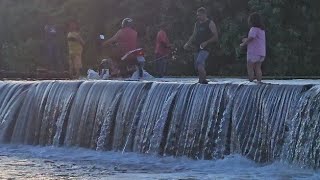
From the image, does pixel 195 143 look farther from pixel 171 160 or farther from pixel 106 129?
pixel 106 129

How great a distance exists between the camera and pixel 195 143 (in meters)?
12.8

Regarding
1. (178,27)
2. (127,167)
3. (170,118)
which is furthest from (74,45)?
(127,167)

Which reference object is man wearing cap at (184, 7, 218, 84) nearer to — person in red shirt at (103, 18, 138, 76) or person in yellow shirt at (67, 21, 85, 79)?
person in red shirt at (103, 18, 138, 76)

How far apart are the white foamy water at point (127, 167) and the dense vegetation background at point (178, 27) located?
33.2ft

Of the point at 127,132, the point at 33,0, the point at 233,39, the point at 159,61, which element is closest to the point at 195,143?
the point at 127,132

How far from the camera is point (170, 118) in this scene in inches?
527

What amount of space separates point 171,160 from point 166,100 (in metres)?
1.33

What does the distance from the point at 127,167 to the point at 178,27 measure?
13326mm

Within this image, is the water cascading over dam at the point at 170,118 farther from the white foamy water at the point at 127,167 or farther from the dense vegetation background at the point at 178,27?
the dense vegetation background at the point at 178,27

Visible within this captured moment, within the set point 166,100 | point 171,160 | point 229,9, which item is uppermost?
point 229,9

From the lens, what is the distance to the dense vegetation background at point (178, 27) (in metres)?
22.6

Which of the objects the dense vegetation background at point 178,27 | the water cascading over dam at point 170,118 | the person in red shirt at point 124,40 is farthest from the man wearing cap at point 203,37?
the dense vegetation background at point 178,27

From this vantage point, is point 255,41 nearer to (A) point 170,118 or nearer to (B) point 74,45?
(A) point 170,118

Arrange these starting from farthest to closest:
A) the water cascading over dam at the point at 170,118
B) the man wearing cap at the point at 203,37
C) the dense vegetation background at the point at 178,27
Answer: the dense vegetation background at the point at 178,27, the man wearing cap at the point at 203,37, the water cascading over dam at the point at 170,118
